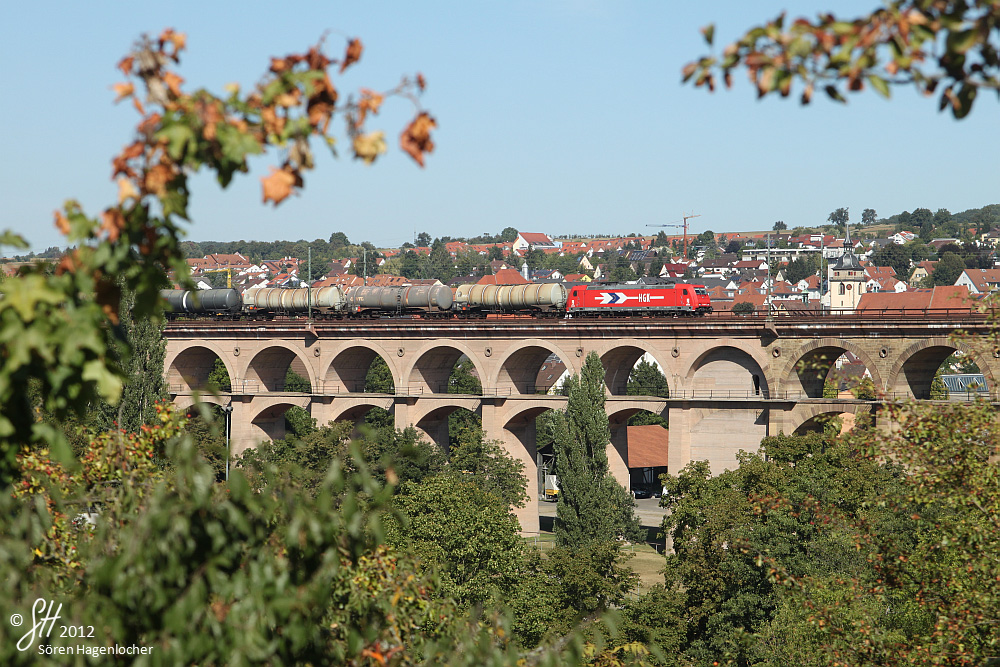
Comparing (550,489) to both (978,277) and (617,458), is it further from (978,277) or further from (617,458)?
(978,277)

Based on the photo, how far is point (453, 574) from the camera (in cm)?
4184

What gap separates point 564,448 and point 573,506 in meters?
3.64

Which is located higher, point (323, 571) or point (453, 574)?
point (323, 571)

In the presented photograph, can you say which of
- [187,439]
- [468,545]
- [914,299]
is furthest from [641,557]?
[914,299]

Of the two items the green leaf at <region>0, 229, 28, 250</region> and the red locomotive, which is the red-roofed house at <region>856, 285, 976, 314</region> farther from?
the green leaf at <region>0, 229, 28, 250</region>

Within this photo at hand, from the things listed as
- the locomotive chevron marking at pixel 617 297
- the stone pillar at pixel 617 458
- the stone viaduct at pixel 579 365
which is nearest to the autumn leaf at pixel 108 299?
the stone viaduct at pixel 579 365

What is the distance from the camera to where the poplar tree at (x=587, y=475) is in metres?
59.1

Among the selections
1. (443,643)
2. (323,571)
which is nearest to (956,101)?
(323,571)

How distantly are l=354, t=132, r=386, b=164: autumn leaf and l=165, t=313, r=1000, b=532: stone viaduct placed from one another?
5023cm

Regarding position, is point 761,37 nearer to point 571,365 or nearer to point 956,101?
point 956,101

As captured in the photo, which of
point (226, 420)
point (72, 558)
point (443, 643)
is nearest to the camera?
point (443, 643)

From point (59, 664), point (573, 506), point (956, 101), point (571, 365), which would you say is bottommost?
point (573, 506)

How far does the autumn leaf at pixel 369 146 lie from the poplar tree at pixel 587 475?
52019mm

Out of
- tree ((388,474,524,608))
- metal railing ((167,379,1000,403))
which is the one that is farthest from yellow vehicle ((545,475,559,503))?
tree ((388,474,524,608))
